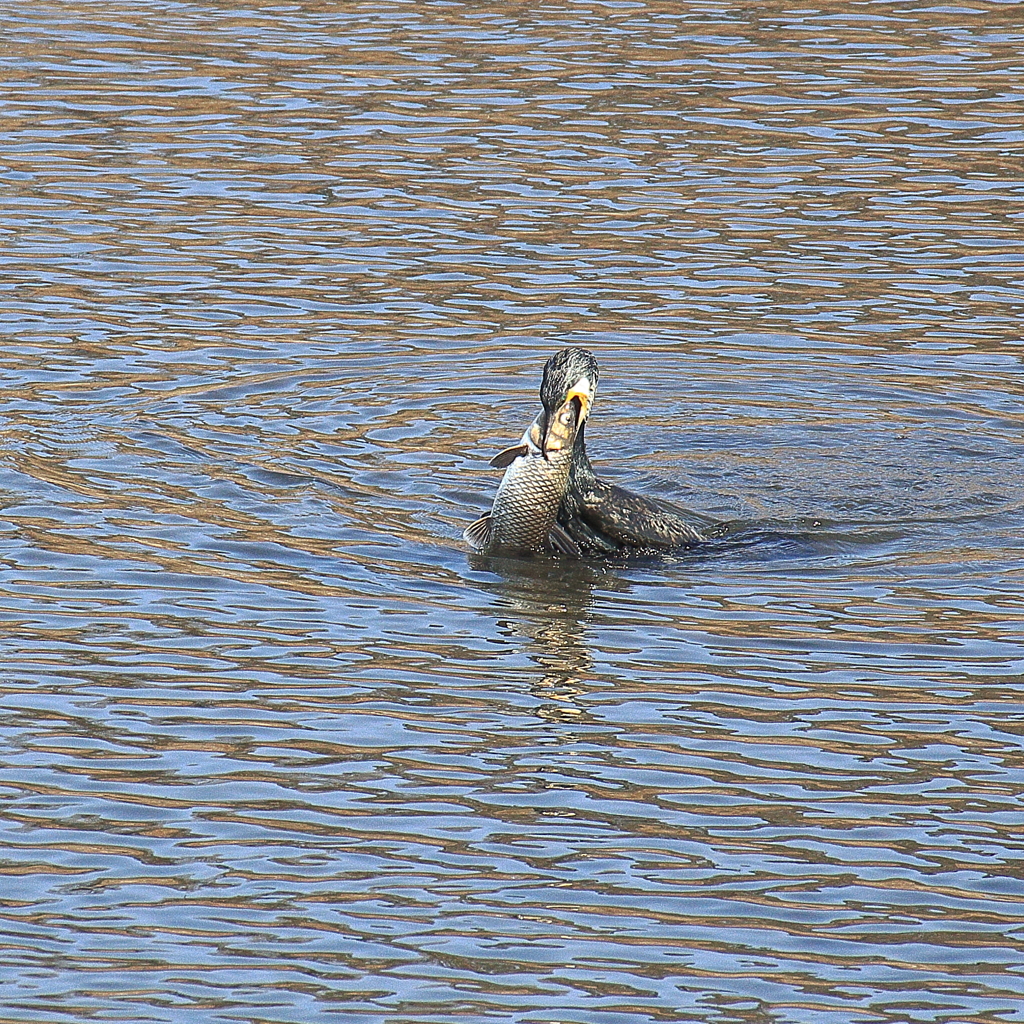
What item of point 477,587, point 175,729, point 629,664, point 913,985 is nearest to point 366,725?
point 175,729

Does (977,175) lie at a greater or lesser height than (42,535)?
greater

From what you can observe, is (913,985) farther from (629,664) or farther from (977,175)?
(977,175)

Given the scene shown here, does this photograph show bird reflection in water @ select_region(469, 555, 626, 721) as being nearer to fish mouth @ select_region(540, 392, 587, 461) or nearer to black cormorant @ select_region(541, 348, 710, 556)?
black cormorant @ select_region(541, 348, 710, 556)

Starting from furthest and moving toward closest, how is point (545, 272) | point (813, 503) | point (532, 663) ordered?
1. point (545, 272)
2. point (813, 503)
3. point (532, 663)

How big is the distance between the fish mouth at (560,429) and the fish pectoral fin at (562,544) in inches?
26.2

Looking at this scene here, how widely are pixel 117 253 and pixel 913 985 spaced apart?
1067 cm

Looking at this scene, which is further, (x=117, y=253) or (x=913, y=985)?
(x=117, y=253)

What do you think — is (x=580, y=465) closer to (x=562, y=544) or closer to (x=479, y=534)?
(x=562, y=544)

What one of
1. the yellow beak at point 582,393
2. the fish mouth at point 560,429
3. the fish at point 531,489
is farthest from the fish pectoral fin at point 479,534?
the yellow beak at point 582,393

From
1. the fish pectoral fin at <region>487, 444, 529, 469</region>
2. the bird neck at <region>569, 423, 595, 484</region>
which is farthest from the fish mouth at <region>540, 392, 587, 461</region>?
the bird neck at <region>569, 423, 595, 484</region>

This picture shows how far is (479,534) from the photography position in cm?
1062

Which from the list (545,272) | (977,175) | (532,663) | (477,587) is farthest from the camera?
(977,175)

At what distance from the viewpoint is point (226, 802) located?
24.6 ft

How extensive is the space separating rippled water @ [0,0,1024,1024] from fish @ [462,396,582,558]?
0.56ft
